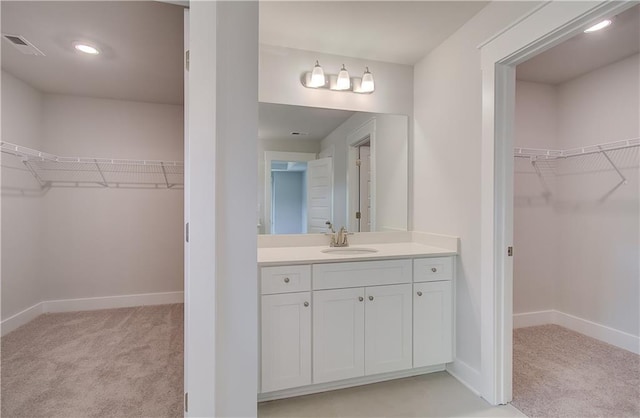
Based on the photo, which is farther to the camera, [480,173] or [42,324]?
[42,324]

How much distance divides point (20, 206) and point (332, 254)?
2.99 m

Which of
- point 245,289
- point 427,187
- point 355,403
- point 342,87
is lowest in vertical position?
point 355,403

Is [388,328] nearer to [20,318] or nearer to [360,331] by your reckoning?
[360,331]

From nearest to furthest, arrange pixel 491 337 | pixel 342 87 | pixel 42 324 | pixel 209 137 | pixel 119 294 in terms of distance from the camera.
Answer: pixel 209 137 < pixel 491 337 < pixel 342 87 < pixel 42 324 < pixel 119 294

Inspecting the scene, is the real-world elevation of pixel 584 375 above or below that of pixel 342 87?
below

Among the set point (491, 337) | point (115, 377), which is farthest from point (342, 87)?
point (115, 377)

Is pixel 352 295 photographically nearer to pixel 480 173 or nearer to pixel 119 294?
pixel 480 173

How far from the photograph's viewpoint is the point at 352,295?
1.96m


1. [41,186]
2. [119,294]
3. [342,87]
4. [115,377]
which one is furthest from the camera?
[119,294]

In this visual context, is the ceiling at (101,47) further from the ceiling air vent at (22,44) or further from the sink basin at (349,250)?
the sink basin at (349,250)

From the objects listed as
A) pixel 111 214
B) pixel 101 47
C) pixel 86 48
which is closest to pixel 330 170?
pixel 101 47

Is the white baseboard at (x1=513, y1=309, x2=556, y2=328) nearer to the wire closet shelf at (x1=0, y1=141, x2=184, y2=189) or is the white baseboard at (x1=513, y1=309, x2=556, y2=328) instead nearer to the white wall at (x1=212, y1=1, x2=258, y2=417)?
the white wall at (x1=212, y1=1, x2=258, y2=417)

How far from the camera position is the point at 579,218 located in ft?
9.64

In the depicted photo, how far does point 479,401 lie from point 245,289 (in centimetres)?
158
